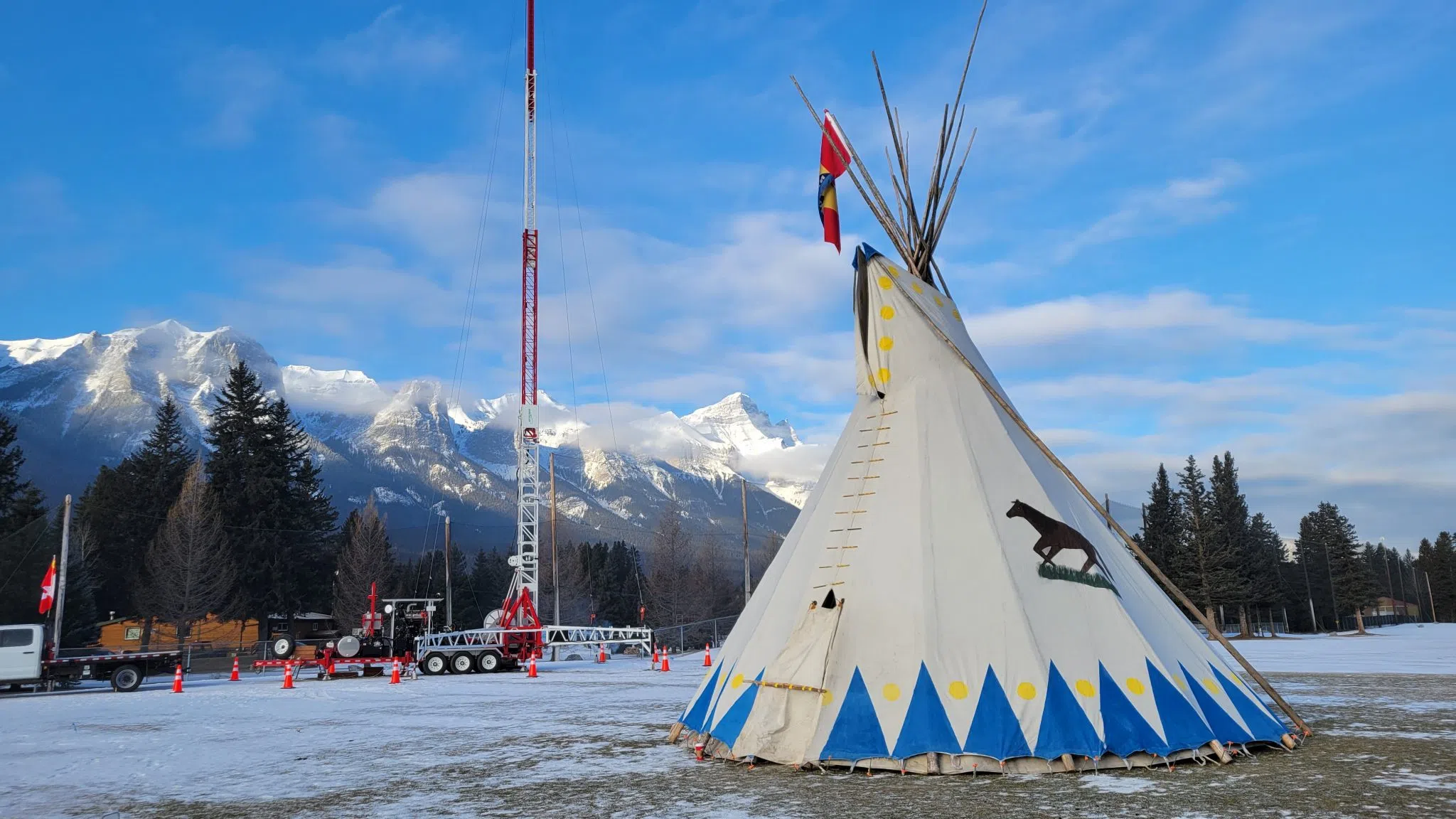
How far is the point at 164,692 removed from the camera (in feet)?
72.3

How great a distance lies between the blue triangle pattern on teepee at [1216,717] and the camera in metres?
8.08

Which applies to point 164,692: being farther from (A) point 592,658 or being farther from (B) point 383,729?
(A) point 592,658

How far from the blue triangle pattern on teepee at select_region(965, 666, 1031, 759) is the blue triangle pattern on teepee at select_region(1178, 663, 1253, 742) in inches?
74.9

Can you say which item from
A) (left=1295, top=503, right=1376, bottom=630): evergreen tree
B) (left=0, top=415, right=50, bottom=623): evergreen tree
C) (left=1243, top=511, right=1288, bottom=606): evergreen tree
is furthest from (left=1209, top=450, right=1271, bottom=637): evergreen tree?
(left=0, top=415, right=50, bottom=623): evergreen tree

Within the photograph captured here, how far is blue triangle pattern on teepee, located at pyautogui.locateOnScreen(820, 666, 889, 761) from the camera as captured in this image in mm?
7832

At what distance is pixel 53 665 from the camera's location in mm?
22078

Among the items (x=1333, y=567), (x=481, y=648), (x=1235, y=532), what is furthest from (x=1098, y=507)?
(x=1333, y=567)

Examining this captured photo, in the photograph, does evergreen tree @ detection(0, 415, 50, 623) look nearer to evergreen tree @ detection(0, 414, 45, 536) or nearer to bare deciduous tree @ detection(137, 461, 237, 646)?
evergreen tree @ detection(0, 414, 45, 536)

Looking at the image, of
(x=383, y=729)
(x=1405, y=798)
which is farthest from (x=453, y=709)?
(x=1405, y=798)

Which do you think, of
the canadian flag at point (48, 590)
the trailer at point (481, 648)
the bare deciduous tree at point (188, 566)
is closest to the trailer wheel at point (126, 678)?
the canadian flag at point (48, 590)

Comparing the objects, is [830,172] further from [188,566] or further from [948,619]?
[188,566]

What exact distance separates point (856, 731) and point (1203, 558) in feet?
160

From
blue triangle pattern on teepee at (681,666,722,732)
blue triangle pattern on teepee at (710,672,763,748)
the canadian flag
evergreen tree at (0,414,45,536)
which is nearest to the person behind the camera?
blue triangle pattern on teepee at (710,672,763,748)

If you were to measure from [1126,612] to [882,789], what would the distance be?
3.17 metres
